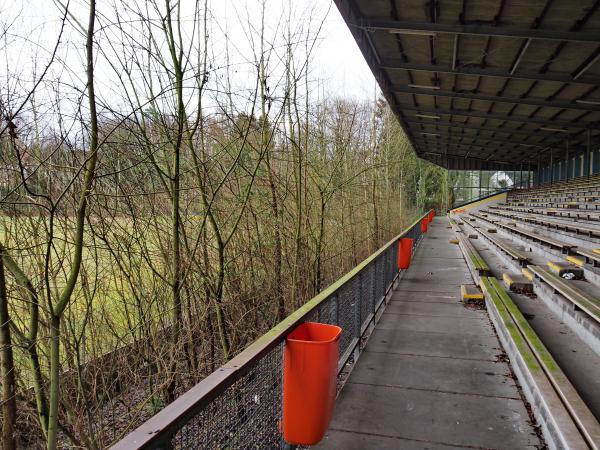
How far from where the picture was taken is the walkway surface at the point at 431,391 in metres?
3.05

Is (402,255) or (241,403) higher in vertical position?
(241,403)

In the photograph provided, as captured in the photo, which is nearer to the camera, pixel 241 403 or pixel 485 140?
pixel 241 403

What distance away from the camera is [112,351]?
3725 millimetres

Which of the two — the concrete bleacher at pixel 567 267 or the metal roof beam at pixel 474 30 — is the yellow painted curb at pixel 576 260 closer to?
the concrete bleacher at pixel 567 267

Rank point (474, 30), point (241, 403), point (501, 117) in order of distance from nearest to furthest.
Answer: point (241, 403) → point (474, 30) → point (501, 117)

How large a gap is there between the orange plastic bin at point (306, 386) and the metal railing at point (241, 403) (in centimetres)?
9

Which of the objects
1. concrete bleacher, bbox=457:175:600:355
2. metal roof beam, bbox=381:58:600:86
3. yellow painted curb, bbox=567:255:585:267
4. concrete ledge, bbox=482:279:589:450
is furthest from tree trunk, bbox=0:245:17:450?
metal roof beam, bbox=381:58:600:86

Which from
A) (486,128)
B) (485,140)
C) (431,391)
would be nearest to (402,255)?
(431,391)

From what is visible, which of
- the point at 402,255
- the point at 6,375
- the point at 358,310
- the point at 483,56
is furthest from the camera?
the point at 483,56

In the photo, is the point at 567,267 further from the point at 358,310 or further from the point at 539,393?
the point at 539,393

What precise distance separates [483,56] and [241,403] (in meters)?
11.4

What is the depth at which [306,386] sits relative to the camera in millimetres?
2375

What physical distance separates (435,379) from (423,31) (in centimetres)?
777

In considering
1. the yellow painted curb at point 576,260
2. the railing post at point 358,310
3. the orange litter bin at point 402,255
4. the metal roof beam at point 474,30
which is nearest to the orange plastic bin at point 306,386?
the railing post at point 358,310
